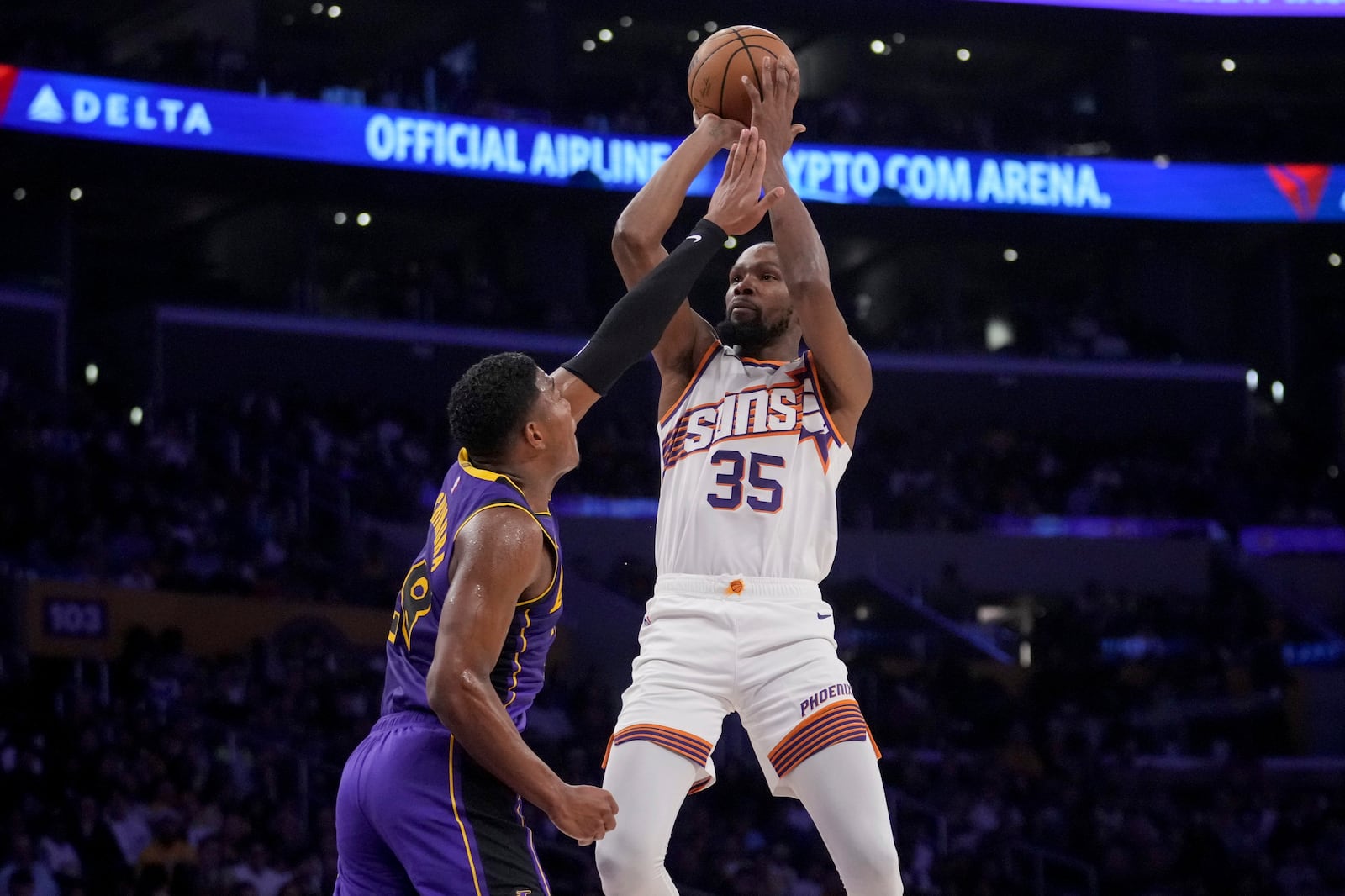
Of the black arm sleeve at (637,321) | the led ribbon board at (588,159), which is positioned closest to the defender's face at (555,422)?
the black arm sleeve at (637,321)

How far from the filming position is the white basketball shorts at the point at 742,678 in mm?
5578

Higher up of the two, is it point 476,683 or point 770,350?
point 770,350

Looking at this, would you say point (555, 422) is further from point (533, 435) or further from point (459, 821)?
point (459, 821)

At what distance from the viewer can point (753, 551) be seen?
5.76 metres

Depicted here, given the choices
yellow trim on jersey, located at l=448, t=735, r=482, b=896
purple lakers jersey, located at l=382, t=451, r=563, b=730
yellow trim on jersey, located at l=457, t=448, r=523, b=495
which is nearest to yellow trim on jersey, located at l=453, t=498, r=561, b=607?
purple lakers jersey, located at l=382, t=451, r=563, b=730

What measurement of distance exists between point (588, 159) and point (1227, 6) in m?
13.1

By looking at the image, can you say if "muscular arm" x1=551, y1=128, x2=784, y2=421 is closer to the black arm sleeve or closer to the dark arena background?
the black arm sleeve

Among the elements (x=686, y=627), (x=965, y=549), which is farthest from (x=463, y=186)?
(x=686, y=627)

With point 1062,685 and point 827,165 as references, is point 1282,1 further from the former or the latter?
point 1062,685

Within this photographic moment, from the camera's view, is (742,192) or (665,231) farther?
(665,231)

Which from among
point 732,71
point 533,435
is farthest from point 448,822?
point 732,71

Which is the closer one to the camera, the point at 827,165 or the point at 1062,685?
the point at 1062,685

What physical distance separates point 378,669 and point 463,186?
13.2 metres

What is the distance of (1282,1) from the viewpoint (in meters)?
31.2
